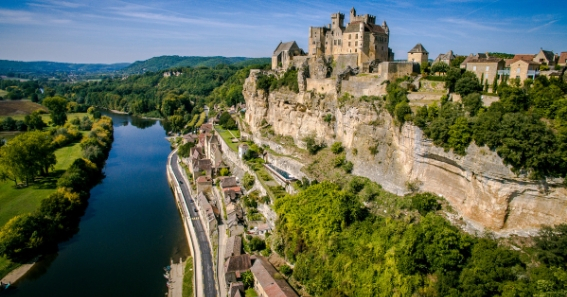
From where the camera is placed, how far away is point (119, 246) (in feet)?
78.6

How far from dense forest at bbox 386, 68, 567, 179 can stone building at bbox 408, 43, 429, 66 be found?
14.3ft

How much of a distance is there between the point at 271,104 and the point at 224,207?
10.7 metres

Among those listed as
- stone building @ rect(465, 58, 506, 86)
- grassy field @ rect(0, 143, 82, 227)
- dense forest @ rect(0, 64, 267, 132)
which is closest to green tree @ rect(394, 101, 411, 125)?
stone building @ rect(465, 58, 506, 86)

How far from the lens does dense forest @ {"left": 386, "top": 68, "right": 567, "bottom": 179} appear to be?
44.8 ft

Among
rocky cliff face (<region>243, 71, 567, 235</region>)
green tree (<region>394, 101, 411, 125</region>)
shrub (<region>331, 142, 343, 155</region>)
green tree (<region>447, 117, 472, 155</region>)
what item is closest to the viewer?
rocky cliff face (<region>243, 71, 567, 235</region>)

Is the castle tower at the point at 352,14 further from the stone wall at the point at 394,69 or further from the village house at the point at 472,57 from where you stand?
the village house at the point at 472,57

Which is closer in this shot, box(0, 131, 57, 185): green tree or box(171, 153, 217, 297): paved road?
box(171, 153, 217, 297): paved road

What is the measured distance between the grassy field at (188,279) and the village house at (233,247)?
7.36ft

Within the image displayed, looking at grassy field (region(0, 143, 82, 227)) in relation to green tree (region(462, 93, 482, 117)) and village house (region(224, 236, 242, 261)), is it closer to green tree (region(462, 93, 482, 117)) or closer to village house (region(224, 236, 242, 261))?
village house (region(224, 236, 242, 261))

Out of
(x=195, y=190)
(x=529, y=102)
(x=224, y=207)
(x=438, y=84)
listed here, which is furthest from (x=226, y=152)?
(x=529, y=102)

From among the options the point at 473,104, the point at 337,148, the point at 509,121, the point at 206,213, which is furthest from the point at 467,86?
the point at 206,213

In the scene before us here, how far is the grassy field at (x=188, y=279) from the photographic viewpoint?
63.6ft

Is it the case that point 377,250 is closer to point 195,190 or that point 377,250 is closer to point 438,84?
point 438,84

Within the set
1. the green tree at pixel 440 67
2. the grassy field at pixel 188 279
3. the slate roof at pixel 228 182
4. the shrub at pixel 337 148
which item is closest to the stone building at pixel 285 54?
the shrub at pixel 337 148
